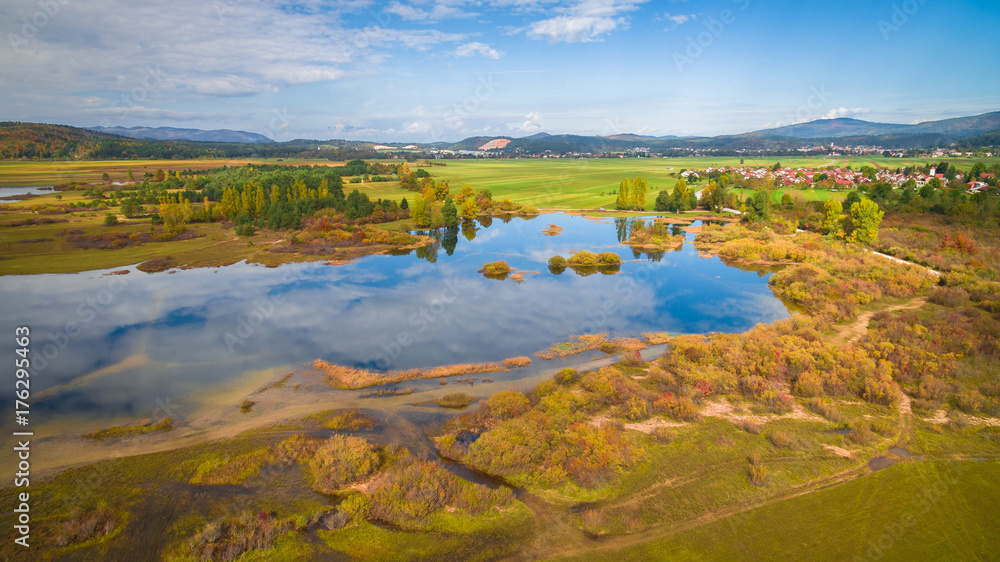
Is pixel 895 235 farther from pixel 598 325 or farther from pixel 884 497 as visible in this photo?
pixel 884 497

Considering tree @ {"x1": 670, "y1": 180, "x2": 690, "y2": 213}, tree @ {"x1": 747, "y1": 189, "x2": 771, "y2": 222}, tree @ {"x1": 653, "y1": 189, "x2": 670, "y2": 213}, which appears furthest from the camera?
tree @ {"x1": 653, "y1": 189, "x2": 670, "y2": 213}

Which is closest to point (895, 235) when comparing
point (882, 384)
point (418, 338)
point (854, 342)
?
point (854, 342)

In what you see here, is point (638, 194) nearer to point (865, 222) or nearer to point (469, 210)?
point (469, 210)

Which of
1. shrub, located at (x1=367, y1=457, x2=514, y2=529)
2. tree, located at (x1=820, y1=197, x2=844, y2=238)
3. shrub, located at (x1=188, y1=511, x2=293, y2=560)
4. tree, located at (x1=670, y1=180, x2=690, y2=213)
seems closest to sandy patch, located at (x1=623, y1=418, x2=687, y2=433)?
shrub, located at (x1=367, y1=457, x2=514, y2=529)

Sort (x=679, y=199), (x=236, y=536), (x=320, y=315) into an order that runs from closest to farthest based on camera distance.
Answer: (x=236, y=536)
(x=320, y=315)
(x=679, y=199)

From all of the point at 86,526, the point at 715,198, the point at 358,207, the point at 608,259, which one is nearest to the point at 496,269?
the point at 608,259

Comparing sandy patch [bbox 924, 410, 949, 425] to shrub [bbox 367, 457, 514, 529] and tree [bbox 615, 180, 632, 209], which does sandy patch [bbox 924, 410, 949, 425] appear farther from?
tree [bbox 615, 180, 632, 209]
